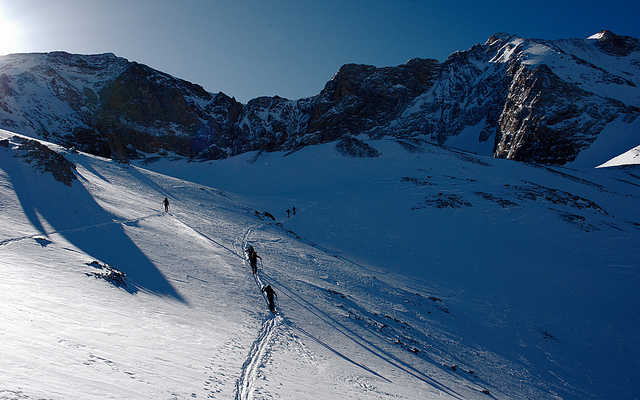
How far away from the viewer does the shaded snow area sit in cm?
670

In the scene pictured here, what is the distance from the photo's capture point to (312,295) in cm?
1459

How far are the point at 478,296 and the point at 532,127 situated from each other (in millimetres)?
81608

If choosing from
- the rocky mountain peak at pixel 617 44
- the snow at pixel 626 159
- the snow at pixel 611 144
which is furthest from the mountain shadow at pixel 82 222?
the rocky mountain peak at pixel 617 44

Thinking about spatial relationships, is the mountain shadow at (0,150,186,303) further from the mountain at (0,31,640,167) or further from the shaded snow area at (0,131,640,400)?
the mountain at (0,31,640,167)

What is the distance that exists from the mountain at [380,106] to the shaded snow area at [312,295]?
5342 cm

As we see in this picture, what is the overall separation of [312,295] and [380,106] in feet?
423

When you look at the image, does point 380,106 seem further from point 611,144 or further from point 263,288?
point 263,288

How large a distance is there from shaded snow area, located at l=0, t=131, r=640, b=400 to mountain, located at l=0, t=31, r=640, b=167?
175 ft

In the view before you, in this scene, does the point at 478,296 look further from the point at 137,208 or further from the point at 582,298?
the point at 137,208

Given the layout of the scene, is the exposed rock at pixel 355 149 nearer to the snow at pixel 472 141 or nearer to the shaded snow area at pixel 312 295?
the shaded snow area at pixel 312 295

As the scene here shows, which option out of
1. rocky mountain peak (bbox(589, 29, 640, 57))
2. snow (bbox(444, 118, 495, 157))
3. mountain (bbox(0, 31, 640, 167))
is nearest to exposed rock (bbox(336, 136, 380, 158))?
mountain (bbox(0, 31, 640, 167))

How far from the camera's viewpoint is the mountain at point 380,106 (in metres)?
80.4

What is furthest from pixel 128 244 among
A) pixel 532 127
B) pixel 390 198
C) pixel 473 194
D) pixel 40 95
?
pixel 40 95

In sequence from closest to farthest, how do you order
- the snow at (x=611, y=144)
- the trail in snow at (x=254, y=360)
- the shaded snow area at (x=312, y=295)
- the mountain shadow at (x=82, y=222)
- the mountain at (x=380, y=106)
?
the trail in snow at (x=254, y=360) → the shaded snow area at (x=312, y=295) → the mountain shadow at (x=82, y=222) → the snow at (x=611, y=144) → the mountain at (x=380, y=106)
